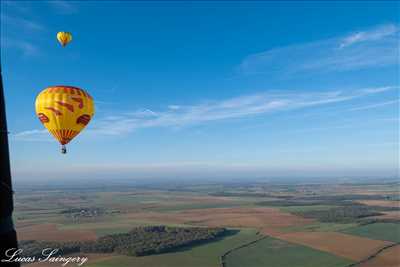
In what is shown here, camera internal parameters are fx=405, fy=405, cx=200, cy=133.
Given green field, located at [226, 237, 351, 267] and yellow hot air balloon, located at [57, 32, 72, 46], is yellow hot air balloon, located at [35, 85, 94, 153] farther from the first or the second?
green field, located at [226, 237, 351, 267]

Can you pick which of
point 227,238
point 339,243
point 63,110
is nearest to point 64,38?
point 63,110

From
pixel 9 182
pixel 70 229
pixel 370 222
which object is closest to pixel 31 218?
pixel 70 229

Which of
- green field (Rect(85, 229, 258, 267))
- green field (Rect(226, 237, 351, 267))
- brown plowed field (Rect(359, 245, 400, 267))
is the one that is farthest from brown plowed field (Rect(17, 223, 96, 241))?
brown plowed field (Rect(359, 245, 400, 267))

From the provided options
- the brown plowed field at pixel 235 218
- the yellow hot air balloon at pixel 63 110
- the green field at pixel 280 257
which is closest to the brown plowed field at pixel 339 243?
the green field at pixel 280 257

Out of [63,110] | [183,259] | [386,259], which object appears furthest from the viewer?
[183,259]

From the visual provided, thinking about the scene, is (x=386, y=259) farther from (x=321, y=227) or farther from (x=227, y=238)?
(x=321, y=227)
